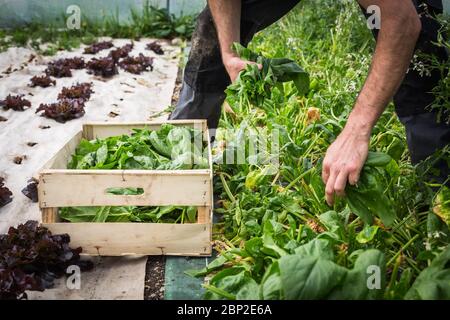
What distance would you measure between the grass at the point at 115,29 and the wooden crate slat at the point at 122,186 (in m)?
4.63

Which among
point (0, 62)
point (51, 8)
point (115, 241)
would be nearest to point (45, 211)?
point (115, 241)

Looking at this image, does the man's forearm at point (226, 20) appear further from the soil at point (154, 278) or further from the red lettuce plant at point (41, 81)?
the red lettuce plant at point (41, 81)

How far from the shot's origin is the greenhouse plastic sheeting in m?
7.00

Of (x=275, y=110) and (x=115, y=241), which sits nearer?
(x=115, y=241)

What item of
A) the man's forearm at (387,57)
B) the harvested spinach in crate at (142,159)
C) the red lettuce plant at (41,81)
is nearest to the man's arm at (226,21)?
the harvested spinach in crate at (142,159)

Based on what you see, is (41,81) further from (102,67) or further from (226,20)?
(226,20)

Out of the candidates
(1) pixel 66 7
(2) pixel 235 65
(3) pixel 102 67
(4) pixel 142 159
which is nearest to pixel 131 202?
(4) pixel 142 159

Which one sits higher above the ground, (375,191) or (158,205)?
(375,191)

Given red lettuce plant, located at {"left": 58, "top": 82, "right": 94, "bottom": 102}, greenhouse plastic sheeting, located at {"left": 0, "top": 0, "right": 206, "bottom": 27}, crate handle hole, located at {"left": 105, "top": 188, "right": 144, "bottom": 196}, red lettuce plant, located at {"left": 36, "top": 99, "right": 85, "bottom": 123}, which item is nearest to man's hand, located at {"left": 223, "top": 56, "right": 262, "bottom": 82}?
crate handle hole, located at {"left": 105, "top": 188, "right": 144, "bottom": 196}

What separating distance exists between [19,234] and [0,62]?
12.7ft

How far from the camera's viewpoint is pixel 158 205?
7.36ft
